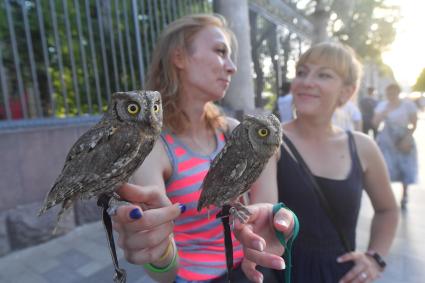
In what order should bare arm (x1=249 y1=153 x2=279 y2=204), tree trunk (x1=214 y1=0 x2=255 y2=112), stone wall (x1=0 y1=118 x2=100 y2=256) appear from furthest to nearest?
tree trunk (x1=214 y1=0 x2=255 y2=112)
stone wall (x1=0 y1=118 x2=100 y2=256)
bare arm (x1=249 y1=153 x2=279 y2=204)

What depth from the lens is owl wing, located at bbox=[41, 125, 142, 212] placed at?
85 centimetres

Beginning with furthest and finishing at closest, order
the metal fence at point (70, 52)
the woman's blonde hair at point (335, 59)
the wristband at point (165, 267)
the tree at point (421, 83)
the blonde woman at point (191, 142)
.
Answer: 1. the tree at point (421, 83)
2. the metal fence at point (70, 52)
3. the woman's blonde hair at point (335, 59)
4. the blonde woman at point (191, 142)
5. the wristband at point (165, 267)

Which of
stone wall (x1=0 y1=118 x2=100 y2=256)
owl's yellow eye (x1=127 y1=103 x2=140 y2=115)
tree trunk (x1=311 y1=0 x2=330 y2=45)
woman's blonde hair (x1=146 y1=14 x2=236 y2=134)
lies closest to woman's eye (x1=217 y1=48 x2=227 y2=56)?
woman's blonde hair (x1=146 y1=14 x2=236 y2=134)

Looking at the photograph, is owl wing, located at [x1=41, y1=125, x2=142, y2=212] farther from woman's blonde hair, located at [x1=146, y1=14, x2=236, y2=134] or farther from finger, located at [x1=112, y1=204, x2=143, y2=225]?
woman's blonde hair, located at [x1=146, y1=14, x2=236, y2=134]

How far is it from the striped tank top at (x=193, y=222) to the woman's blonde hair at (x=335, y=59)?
0.81m

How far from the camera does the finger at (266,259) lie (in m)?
1.01

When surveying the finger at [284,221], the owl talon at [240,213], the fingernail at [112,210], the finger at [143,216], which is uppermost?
the fingernail at [112,210]

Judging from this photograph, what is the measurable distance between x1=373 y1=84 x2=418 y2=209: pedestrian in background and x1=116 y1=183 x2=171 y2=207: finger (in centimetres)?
487

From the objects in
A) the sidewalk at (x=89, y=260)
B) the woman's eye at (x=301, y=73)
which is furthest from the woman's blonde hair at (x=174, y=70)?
the sidewalk at (x=89, y=260)

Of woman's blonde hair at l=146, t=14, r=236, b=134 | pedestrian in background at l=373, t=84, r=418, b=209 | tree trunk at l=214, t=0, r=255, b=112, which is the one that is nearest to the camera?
woman's blonde hair at l=146, t=14, r=236, b=134

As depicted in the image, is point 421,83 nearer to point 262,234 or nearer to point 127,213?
point 262,234

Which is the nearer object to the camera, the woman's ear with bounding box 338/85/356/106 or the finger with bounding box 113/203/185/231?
the finger with bounding box 113/203/185/231

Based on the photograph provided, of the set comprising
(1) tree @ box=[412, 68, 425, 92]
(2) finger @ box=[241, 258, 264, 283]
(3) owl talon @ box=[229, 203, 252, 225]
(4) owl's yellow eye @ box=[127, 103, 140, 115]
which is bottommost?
(1) tree @ box=[412, 68, 425, 92]

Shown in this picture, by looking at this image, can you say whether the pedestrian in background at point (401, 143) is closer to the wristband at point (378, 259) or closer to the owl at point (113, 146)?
the wristband at point (378, 259)
